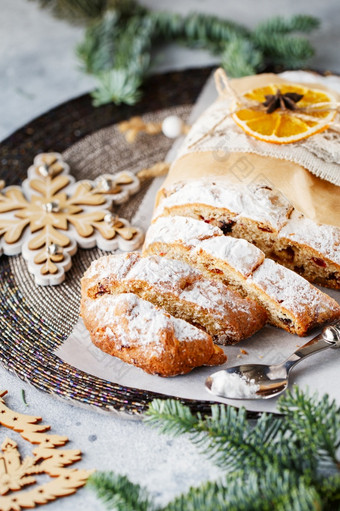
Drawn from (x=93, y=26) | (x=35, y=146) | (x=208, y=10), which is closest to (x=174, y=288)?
(x=35, y=146)

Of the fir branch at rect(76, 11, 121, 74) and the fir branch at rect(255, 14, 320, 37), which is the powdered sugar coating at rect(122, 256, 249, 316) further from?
the fir branch at rect(255, 14, 320, 37)

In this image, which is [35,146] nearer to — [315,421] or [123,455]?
[123,455]

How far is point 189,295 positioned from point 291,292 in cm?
43

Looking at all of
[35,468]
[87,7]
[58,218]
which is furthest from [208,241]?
[87,7]

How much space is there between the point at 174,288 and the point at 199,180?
2.24ft

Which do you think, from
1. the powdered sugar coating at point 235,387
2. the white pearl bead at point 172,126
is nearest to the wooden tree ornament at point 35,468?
the powdered sugar coating at point 235,387

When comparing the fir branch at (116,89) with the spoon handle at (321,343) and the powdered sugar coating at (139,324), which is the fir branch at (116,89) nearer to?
the powdered sugar coating at (139,324)

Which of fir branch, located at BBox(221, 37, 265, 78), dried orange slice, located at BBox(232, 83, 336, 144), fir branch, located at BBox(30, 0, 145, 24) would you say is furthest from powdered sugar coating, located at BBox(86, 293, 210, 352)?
fir branch, located at BBox(30, 0, 145, 24)

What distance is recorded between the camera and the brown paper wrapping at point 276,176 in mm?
2891

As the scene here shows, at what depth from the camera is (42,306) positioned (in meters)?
2.91

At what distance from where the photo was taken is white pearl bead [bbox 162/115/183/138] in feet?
12.1

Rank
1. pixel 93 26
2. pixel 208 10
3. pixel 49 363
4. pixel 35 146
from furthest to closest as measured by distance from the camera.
Result: pixel 208 10
pixel 93 26
pixel 35 146
pixel 49 363

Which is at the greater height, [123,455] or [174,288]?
[174,288]

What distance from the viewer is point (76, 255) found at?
321 centimetres
